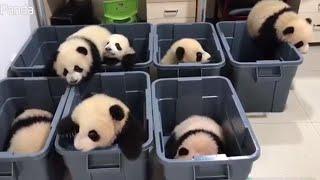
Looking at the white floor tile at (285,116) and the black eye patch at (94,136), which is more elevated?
the black eye patch at (94,136)

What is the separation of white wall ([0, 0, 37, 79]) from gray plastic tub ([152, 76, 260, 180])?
0.71 m

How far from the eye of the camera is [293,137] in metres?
1.49

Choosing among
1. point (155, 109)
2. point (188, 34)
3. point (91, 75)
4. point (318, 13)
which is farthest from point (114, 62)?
point (318, 13)

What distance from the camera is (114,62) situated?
4.91 ft

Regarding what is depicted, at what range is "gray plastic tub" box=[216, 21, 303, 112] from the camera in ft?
4.79

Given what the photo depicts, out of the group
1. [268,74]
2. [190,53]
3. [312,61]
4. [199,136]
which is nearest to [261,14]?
[268,74]

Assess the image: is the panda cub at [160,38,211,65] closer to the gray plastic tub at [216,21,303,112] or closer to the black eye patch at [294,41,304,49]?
the gray plastic tub at [216,21,303,112]

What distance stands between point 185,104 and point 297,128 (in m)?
0.57

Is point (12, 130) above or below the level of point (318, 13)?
below

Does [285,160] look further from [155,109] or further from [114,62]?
[114,62]

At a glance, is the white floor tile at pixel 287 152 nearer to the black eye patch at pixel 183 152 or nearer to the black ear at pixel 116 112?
the black eye patch at pixel 183 152

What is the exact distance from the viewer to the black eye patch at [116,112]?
1.10 metres

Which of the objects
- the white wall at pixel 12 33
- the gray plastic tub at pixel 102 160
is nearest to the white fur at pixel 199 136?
the gray plastic tub at pixel 102 160

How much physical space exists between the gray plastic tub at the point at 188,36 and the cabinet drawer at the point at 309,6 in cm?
72
